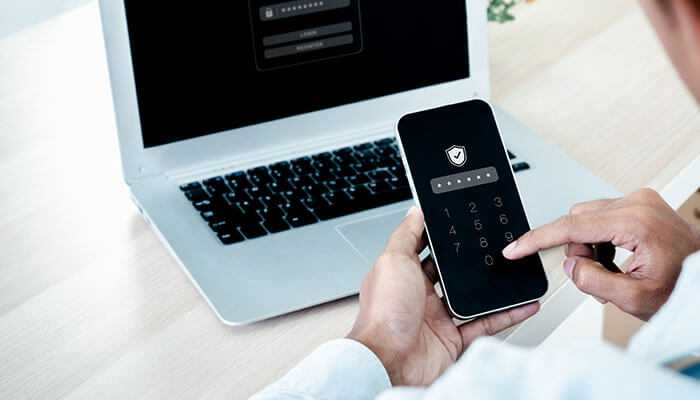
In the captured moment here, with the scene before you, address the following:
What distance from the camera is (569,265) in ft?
2.66

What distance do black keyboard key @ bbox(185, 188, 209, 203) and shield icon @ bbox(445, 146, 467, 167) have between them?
26cm

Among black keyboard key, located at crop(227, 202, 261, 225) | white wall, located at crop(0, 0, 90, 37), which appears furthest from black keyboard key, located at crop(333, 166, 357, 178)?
white wall, located at crop(0, 0, 90, 37)

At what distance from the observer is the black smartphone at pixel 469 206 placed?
768mm

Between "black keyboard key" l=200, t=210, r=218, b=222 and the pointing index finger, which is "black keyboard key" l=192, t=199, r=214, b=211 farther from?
the pointing index finger

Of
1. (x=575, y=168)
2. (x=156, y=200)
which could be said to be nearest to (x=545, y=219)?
(x=575, y=168)

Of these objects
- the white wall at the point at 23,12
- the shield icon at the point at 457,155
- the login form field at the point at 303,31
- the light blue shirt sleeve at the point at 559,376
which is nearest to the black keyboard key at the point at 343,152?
the login form field at the point at 303,31

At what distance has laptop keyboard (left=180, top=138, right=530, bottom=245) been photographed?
0.90m

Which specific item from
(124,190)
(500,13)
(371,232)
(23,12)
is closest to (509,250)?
(371,232)

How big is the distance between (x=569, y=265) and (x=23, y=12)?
1.71 meters

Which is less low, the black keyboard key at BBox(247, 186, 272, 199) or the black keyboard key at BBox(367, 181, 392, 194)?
the black keyboard key at BBox(247, 186, 272, 199)

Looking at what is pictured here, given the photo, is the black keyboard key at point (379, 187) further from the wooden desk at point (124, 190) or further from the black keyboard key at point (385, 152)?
the wooden desk at point (124, 190)

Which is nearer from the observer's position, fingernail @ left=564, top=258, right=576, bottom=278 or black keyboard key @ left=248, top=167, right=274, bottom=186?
fingernail @ left=564, top=258, right=576, bottom=278

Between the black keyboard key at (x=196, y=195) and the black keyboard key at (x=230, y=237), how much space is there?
7cm

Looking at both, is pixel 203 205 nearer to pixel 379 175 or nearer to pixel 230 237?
pixel 230 237
